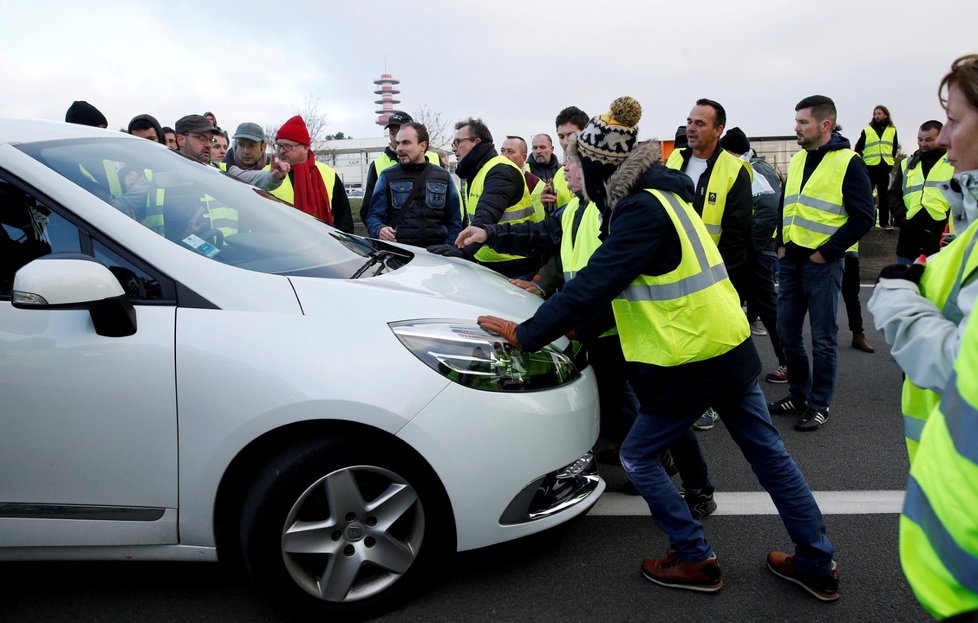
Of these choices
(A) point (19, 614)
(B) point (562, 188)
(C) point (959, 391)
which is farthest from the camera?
(B) point (562, 188)

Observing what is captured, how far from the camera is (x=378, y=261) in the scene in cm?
314

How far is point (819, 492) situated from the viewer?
3.50m

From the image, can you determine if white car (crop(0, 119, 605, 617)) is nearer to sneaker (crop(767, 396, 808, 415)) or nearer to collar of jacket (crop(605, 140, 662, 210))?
collar of jacket (crop(605, 140, 662, 210))

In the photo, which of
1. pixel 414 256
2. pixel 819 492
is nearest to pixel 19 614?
pixel 414 256

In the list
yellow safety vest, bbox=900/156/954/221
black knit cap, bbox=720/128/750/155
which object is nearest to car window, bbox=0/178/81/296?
black knit cap, bbox=720/128/750/155

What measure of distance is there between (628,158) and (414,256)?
127 cm

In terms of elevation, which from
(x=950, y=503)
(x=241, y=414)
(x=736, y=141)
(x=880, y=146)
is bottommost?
(x=241, y=414)

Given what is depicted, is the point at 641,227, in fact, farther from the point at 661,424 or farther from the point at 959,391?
the point at 959,391

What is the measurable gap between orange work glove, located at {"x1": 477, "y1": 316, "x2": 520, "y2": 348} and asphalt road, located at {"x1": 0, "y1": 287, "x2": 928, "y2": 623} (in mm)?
918

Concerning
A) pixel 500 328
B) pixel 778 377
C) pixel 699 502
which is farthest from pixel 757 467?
pixel 778 377

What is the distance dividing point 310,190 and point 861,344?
4938 millimetres

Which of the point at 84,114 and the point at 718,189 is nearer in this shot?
the point at 718,189

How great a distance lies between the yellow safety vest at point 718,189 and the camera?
4520 millimetres

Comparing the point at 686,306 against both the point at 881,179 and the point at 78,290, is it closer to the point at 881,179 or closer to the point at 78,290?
the point at 78,290
